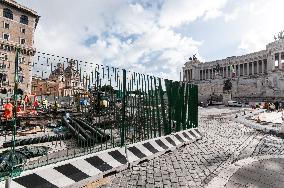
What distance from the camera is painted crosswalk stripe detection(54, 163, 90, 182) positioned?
4.91 metres

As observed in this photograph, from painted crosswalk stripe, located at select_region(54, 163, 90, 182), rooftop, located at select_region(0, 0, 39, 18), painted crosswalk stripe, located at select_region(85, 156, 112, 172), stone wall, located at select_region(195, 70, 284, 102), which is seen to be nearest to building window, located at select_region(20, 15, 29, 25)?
rooftop, located at select_region(0, 0, 39, 18)

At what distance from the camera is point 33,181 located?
4340 millimetres

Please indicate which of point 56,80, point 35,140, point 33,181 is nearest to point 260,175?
point 33,181

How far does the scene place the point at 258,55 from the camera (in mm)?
89375

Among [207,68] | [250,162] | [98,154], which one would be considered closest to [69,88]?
[98,154]

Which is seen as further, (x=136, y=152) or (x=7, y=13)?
(x=7, y=13)

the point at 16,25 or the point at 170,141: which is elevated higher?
the point at 16,25

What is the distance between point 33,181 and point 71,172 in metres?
0.84

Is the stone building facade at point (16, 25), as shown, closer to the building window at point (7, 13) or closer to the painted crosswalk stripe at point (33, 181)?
the building window at point (7, 13)

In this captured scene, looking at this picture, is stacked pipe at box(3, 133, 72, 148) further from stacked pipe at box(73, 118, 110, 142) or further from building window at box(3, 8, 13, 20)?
building window at box(3, 8, 13, 20)

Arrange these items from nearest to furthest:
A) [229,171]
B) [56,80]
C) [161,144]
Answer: [56,80] < [229,171] < [161,144]

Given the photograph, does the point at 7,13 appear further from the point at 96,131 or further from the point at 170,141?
the point at 170,141

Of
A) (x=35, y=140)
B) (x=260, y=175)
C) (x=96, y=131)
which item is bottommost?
(x=260, y=175)

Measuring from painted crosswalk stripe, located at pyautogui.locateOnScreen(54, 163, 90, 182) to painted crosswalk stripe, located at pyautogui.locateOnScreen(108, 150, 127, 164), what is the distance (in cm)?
122
